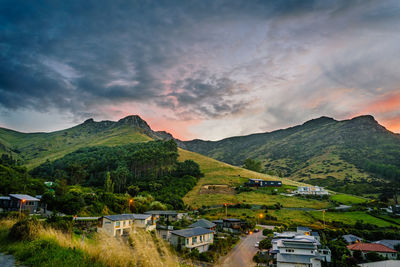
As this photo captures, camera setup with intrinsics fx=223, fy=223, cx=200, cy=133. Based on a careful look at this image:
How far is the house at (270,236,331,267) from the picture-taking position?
88.9ft

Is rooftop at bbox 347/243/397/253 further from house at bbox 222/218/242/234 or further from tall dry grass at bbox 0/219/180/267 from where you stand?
tall dry grass at bbox 0/219/180/267

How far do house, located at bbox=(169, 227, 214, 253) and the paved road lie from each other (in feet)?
13.0

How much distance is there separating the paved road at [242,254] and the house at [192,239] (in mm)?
3958

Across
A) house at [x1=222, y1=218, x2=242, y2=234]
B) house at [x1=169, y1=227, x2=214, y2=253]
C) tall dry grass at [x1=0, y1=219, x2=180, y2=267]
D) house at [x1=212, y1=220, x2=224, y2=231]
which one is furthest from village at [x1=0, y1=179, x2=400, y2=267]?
A: tall dry grass at [x1=0, y1=219, x2=180, y2=267]

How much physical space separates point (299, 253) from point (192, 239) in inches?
560

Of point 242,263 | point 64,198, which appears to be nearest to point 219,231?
point 242,263

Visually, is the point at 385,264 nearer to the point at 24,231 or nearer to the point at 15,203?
the point at 24,231

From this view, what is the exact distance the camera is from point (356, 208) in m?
64.6

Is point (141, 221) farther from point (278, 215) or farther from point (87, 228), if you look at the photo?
point (278, 215)

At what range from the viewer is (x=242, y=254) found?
30703 millimetres

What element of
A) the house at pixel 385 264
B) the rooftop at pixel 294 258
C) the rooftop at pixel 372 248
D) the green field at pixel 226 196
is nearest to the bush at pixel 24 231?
the rooftop at pixel 294 258

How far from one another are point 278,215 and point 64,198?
5082 cm

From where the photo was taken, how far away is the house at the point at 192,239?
1197 inches

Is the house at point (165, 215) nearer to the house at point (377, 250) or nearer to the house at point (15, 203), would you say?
the house at point (15, 203)
